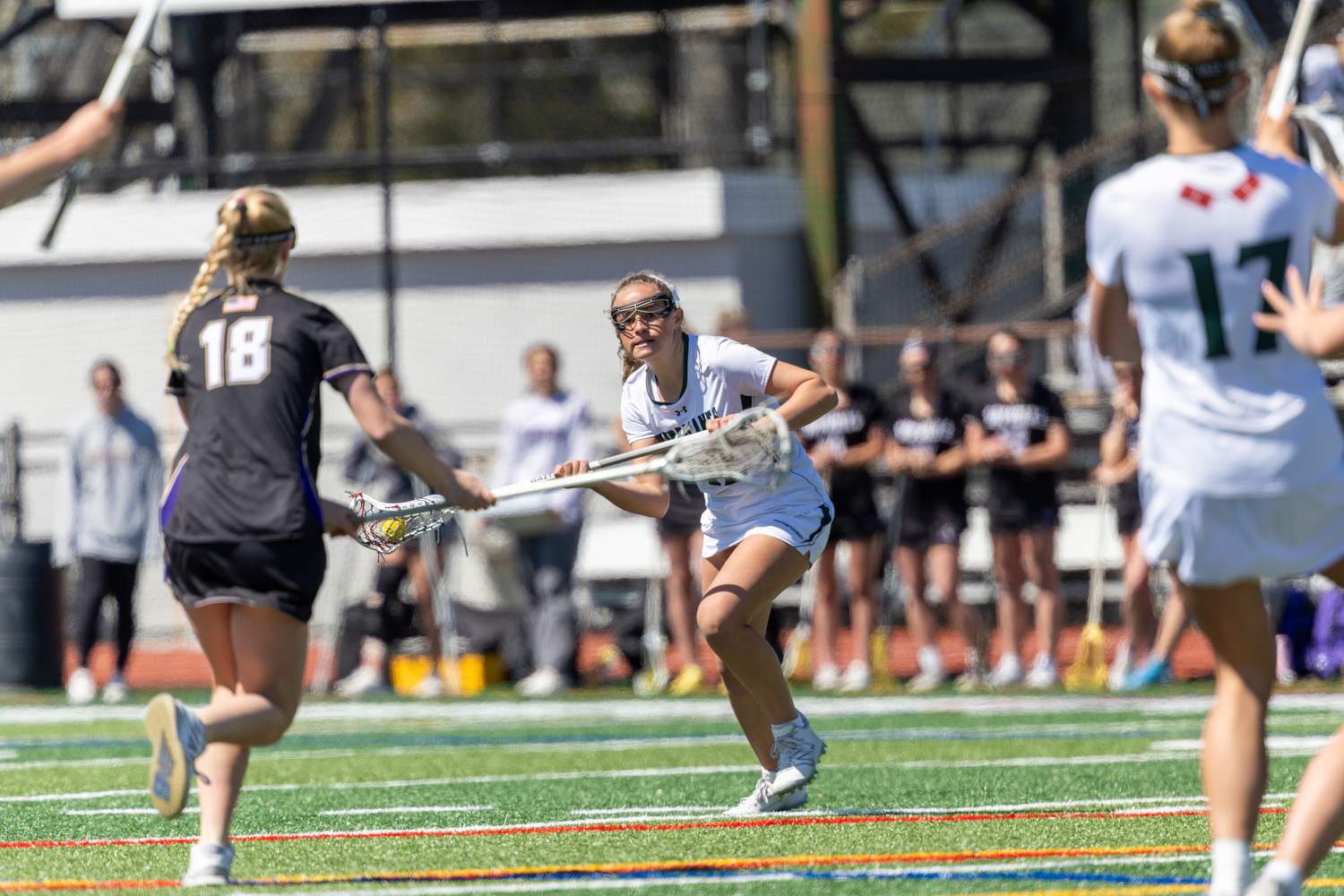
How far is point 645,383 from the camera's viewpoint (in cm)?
671

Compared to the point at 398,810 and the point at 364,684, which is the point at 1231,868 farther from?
the point at 364,684

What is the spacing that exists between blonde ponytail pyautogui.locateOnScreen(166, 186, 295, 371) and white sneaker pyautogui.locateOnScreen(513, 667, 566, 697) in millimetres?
8089

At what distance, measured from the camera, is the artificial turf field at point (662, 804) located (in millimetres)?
5043

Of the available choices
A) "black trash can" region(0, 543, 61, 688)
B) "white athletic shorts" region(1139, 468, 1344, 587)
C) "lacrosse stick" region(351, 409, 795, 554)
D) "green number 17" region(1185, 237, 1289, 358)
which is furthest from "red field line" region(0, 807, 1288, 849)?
"black trash can" region(0, 543, 61, 688)

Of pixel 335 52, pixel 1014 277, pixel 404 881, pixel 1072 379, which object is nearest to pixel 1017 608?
pixel 1072 379

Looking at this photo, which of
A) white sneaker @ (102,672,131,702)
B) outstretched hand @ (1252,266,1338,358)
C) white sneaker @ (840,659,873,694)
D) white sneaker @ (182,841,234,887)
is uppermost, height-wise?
outstretched hand @ (1252,266,1338,358)

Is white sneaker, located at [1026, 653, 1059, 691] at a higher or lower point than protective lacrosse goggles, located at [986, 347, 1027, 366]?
lower

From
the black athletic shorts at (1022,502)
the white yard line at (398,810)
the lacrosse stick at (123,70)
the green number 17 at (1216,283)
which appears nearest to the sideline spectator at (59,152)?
the lacrosse stick at (123,70)

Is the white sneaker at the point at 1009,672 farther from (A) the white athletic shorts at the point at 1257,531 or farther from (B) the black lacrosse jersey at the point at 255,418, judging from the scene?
(A) the white athletic shorts at the point at 1257,531

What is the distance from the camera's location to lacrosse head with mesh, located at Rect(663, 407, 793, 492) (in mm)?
5348

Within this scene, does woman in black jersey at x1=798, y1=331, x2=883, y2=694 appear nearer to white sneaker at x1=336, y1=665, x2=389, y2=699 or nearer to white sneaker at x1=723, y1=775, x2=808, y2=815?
white sneaker at x1=336, y1=665, x2=389, y2=699

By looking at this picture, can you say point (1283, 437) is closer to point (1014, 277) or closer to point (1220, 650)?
point (1220, 650)

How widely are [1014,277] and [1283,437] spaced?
14925 millimetres

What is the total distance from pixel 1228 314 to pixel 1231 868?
118 cm
